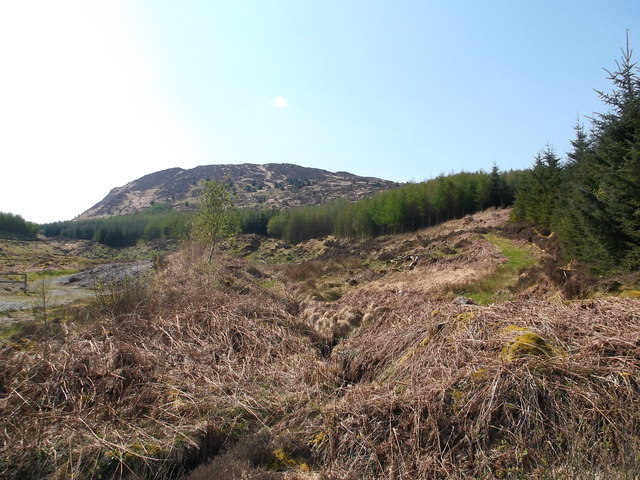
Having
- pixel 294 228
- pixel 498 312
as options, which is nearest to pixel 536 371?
pixel 498 312

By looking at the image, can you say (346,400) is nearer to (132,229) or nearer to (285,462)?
(285,462)

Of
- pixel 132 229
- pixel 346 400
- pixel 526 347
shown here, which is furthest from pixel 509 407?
pixel 132 229

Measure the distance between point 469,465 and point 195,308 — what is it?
23.5 ft

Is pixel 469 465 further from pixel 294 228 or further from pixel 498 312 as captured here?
pixel 294 228

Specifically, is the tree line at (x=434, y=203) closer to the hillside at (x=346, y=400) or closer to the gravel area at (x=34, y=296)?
the gravel area at (x=34, y=296)

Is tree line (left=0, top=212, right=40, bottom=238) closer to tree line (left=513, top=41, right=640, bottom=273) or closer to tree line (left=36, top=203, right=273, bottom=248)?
tree line (left=36, top=203, right=273, bottom=248)

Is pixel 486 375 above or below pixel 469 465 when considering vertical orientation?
above

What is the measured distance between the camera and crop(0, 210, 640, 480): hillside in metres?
3.46

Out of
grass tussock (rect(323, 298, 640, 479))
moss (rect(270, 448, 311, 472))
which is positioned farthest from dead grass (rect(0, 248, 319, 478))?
grass tussock (rect(323, 298, 640, 479))

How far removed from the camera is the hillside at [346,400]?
11.4ft

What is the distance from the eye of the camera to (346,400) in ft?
15.4

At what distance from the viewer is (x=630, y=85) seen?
12977mm

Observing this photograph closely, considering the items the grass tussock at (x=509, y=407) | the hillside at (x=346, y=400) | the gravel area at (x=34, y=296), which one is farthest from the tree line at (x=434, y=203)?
the grass tussock at (x=509, y=407)

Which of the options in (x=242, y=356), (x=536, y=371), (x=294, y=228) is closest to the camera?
(x=536, y=371)
